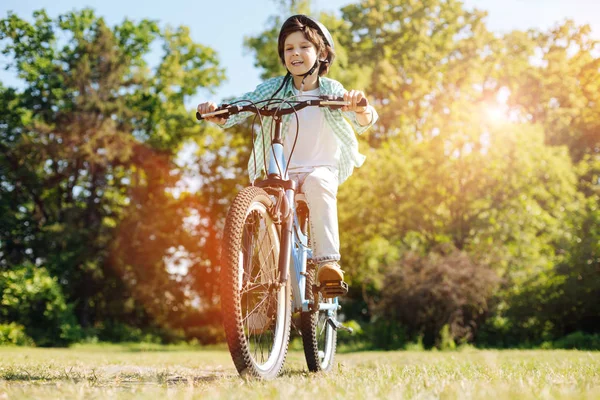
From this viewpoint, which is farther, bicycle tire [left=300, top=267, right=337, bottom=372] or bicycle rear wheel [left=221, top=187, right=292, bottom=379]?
bicycle tire [left=300, top=267, right=337, bottom=372]

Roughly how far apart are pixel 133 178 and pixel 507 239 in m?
14.5

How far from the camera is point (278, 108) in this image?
3855 millimetres

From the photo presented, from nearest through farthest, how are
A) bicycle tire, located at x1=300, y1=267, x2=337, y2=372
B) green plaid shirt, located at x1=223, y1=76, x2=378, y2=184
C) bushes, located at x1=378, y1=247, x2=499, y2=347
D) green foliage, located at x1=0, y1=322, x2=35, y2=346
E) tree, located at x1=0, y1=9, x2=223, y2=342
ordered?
bicycle tire, located at x1=300, y1=267, x2=337, y2=372 → green plaid shirt, located at x1=223, y1=76, x2=378, y2=184 → bushes, located at x1=378, y1=247, x2=499, y2=347 → green foliage, located at x1=0, y1=322, x2=35, y2=346 → tree, located at x1=0, y1=9, x2=223, y2=342

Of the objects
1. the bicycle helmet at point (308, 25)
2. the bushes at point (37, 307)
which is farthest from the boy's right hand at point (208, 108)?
the bushes at point (37, 307)

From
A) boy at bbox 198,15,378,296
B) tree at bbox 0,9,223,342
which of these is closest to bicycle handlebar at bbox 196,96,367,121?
boy at bbox 198,15,378,296

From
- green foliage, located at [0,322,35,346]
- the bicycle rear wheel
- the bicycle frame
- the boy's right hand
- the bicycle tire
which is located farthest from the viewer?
green foliage, located at [0,322,35,346]

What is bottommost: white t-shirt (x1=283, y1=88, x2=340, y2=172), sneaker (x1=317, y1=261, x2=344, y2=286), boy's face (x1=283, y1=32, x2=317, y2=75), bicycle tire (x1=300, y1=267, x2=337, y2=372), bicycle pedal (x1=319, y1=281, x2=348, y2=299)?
bicycle tire (x1=300, y1=267, x2=337, y2=372)

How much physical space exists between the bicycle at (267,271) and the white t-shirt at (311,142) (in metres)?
0.28

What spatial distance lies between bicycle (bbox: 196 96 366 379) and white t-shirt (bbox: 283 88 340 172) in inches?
10.9

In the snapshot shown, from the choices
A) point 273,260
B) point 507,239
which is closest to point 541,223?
point 507,239

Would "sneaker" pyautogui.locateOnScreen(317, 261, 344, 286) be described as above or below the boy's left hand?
below

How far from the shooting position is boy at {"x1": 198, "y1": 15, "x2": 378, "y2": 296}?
13.5 ft

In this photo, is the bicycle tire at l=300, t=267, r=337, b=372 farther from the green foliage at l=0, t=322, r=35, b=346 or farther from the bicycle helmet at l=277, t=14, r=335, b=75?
the green foliage at l=0, t=322, r=35, b=346

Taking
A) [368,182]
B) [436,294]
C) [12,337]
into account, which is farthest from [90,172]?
[436,294]
